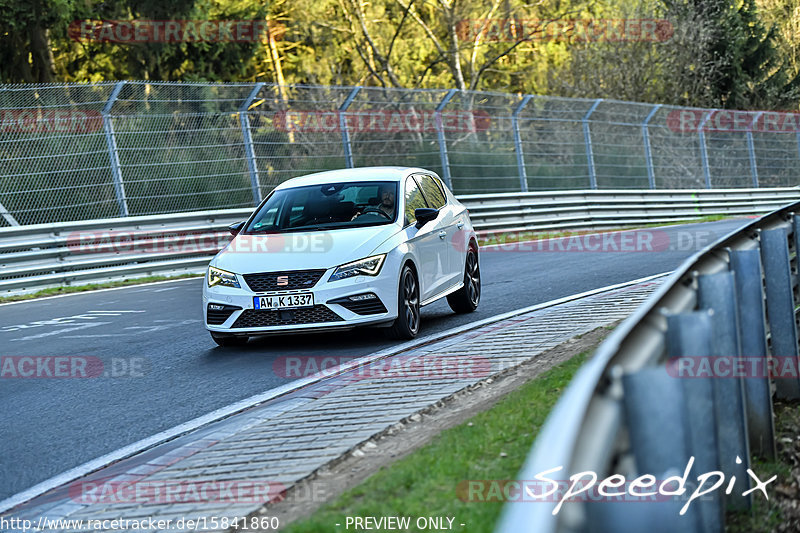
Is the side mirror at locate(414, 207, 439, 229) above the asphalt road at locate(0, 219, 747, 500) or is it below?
above

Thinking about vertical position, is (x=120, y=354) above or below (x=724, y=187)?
above

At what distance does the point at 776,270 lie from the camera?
631cm

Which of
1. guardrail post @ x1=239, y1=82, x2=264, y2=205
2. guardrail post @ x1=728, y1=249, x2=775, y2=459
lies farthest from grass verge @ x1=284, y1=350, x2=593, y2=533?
guardrail post @ x1=239, y1=82, x2=264, y2=205

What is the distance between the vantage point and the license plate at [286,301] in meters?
→ 9.52

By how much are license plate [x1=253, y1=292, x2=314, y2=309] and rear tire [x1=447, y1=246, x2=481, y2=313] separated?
262 cm

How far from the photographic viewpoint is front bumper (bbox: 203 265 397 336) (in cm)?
952

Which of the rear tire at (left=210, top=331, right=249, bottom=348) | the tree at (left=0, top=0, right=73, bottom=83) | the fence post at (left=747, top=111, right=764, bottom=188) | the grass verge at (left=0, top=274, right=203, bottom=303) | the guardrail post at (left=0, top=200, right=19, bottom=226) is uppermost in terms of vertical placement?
the tree at (left=0, top=0, right=73, bottom=83)

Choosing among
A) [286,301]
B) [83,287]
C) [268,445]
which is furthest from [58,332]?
[268,445]

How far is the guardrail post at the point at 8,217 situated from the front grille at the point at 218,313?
891 centimetres

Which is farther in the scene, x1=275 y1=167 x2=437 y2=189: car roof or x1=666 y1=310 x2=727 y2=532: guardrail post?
x1=275 y1=167 x2=437 y2=189: car roof

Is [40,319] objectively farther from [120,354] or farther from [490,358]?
[490,358]

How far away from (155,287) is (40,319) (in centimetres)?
355

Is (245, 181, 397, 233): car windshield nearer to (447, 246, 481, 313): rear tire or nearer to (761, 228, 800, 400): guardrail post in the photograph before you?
(447, 246, 481, 313): rear tire

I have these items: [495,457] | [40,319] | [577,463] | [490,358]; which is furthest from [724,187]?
[577,463]
